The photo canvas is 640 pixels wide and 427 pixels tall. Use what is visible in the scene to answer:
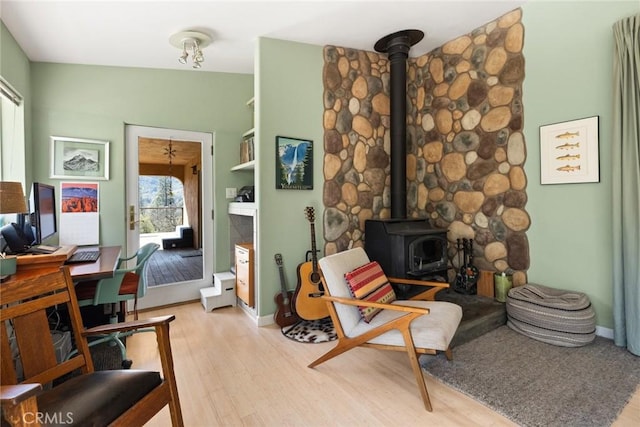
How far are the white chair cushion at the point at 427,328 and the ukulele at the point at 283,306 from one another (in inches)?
42.1

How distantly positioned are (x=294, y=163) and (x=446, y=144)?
5.53 feet

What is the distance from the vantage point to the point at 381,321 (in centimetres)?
210

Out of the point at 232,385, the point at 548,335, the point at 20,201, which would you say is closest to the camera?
the point at 20,201

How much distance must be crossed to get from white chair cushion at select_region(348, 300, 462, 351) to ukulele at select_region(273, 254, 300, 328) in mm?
1071

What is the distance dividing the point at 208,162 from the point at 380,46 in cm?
228

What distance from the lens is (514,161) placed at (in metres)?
2.98

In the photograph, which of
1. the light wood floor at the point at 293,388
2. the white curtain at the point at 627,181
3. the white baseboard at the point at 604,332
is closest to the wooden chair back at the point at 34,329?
the light wood floor at the point at 293,388

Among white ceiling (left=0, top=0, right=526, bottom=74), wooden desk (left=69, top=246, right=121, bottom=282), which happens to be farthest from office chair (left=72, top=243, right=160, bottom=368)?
white ceiling (left=0, top=0, right=526, bottom=74)

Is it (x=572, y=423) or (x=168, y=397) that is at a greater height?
(x=168, y=397)

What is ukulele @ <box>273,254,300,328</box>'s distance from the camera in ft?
9.94

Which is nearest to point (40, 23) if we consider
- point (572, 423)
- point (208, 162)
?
point (208, 162)

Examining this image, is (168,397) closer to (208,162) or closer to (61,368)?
(61,368)

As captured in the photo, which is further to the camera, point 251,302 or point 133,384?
point 251,302

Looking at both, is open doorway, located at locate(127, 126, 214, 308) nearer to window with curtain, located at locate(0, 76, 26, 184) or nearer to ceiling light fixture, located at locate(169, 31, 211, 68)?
window with curtain, located at locate(0, 76, 26, 184)
